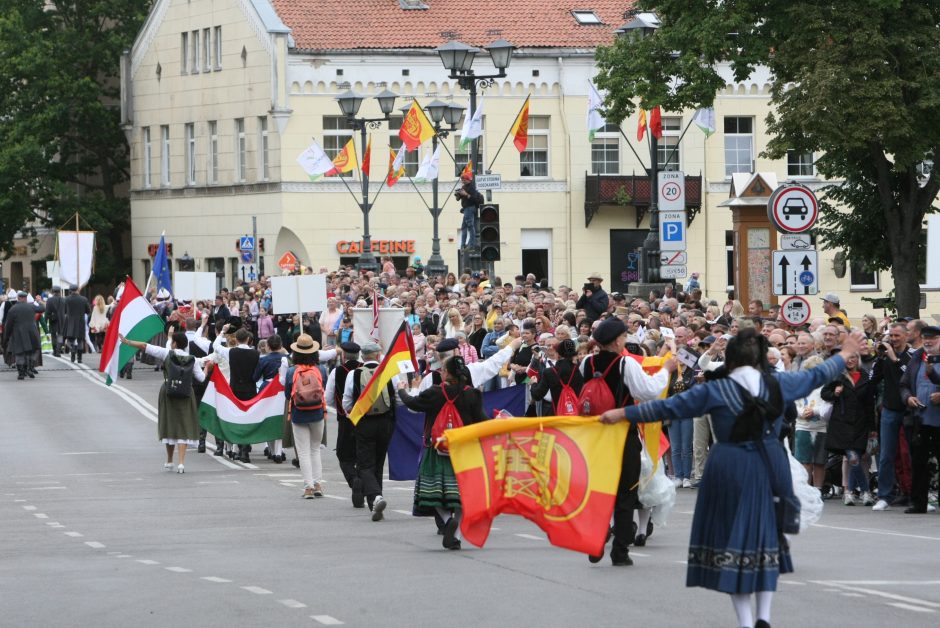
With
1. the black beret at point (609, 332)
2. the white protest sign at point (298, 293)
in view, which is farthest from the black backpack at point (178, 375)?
the black beret at point (609, 332)

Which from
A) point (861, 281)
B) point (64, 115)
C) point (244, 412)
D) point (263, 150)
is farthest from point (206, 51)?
point (244, 412)

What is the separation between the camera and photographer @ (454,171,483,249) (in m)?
33.4

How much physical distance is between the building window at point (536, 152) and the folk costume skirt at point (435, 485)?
44.3 metres

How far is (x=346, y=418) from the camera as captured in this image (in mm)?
18906

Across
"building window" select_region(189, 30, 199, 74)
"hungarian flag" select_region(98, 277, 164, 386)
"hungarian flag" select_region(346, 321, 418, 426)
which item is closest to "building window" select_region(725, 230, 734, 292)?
"building window" select_region(189, 30, 199, 74)

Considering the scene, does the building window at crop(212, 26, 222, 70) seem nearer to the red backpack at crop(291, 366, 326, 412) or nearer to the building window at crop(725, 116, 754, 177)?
the building window at crop(725, 116, 754, 177)

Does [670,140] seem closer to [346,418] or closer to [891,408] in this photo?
[346,418]

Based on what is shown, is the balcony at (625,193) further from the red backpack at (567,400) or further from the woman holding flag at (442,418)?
the woman holding flag at (442,418)

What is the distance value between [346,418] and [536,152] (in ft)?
135

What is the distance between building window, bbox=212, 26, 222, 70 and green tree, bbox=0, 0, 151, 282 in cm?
676

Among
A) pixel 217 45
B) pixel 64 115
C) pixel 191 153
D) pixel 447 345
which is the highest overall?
pixel 217 45

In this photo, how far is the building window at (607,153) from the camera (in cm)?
5919

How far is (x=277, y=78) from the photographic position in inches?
2287

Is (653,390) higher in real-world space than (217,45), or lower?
lower
